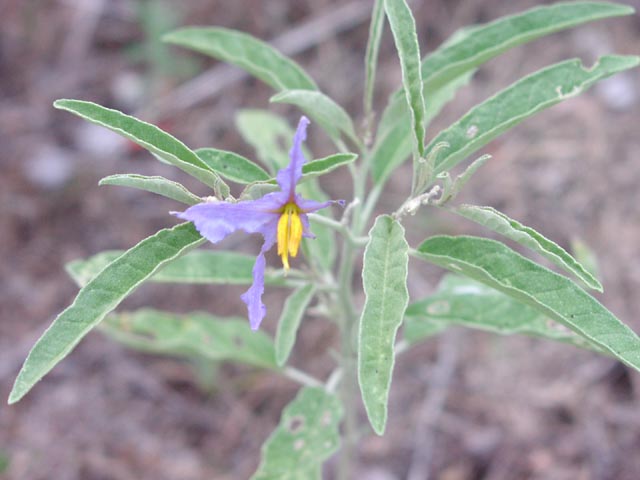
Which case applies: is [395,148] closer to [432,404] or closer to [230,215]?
[230,215]

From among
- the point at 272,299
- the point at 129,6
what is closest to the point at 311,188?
the point at 272,299

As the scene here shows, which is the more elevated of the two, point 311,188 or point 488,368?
point 311,188

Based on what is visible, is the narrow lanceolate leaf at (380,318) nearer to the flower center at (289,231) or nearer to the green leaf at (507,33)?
the flower center at (289,231)

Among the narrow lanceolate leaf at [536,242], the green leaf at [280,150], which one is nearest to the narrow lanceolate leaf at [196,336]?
the green leaf at [280,150]

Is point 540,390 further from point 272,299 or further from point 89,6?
point 89,6

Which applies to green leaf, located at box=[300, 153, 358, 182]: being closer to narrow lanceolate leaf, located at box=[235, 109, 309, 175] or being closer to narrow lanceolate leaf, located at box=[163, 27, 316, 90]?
narrow lanceolate leaf, located at box=[163, 27, 316, 90]

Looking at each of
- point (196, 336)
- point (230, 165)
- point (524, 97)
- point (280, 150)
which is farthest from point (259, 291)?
point (280, 150)
